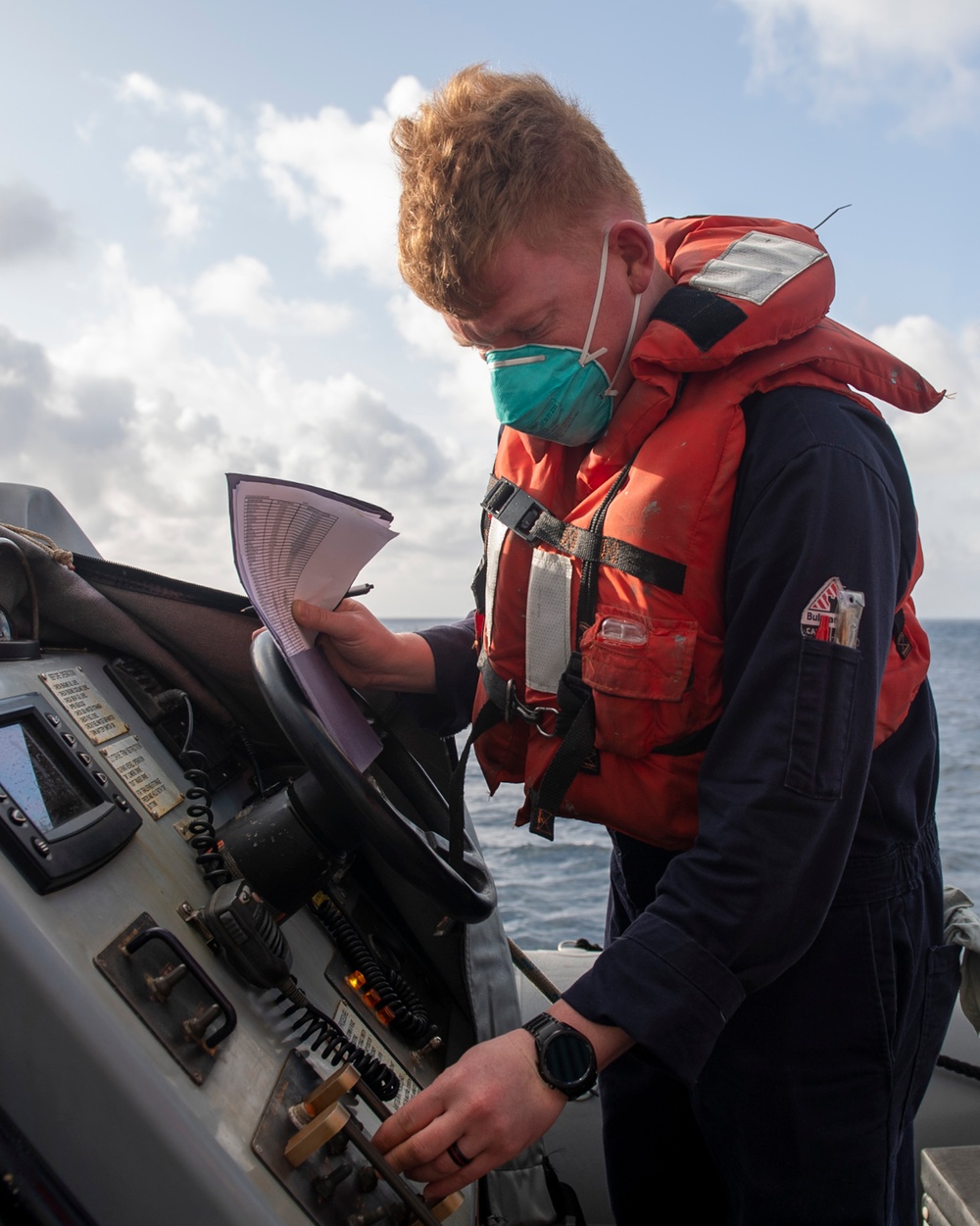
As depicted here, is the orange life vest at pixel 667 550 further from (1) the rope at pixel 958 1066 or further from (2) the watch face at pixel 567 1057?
(1) the rope at pixel 958 1066

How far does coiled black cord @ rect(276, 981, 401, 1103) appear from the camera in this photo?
131 cm

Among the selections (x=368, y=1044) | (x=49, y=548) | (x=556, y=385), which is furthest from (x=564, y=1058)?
(x=49, y=548)

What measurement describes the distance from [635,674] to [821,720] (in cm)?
26

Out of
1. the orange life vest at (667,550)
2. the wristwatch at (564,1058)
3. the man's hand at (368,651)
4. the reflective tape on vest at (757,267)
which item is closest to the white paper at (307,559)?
the man's hand at (368,651)

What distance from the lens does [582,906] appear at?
545cm

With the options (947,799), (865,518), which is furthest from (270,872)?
(947,799)

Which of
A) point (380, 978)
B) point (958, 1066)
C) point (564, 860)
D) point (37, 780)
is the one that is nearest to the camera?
point (37, 780)

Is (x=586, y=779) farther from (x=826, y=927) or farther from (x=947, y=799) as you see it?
(x=947, y=799)

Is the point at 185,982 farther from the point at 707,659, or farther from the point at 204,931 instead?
the point at 707,659

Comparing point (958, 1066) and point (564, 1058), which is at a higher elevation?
point (564, 1058)

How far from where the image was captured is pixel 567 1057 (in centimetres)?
106

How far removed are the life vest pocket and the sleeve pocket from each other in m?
0.19

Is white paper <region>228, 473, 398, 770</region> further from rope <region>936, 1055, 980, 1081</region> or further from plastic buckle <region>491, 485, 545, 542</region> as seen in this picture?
rope <region>936, 1055, 980, 1081</region>

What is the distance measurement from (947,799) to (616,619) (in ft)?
29.7
